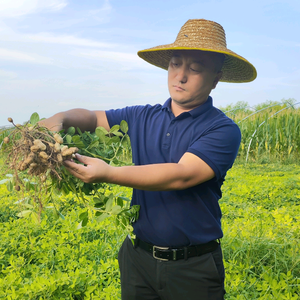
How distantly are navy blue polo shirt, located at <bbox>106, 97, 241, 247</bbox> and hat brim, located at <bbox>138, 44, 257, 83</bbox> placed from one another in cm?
38

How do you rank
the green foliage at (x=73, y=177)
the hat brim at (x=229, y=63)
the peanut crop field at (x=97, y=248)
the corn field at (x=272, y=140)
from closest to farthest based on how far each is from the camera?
1. the green foliage at (x=73, y=177)
2. the hat brim at (x=229, y=63)
3. the peanut crop field at (x=97, y=248)
4. the corn field at (x=272, y=140)

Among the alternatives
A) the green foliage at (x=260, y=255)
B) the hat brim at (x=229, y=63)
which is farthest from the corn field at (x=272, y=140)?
the hat brim at (x=229, y=63)

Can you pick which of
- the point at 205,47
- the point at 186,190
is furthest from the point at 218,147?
the point at 205,47

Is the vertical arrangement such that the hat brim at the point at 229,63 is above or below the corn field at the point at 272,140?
above

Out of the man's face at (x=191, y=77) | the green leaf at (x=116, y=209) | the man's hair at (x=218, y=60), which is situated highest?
the man's hair at (x=218, y=60)

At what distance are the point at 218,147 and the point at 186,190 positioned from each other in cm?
31

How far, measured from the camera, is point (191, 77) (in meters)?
1.80

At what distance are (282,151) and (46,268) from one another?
9.27 metres

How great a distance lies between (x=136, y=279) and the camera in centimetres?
191

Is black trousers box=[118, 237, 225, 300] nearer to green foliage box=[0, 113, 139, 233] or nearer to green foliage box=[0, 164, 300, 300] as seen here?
green foliage box=[0, 113, 139, 233]

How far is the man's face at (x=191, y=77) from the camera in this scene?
5.93 feet

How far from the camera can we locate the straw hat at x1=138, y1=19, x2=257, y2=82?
1.82 meters

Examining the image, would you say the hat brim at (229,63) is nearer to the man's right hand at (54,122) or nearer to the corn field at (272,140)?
the man's right hand at (54,122)

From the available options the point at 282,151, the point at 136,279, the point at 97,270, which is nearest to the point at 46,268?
the point at 97,270
